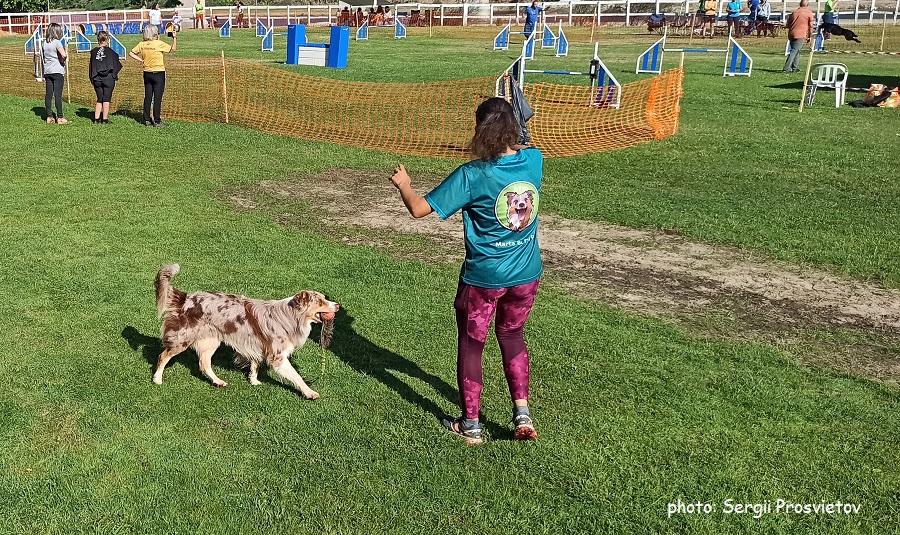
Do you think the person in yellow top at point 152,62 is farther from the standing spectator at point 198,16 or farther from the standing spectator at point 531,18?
the standing spectator at point 198,16

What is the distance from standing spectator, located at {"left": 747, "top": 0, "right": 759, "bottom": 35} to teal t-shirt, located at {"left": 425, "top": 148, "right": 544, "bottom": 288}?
46.0 m

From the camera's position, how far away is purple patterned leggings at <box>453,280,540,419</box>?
509 centimetres

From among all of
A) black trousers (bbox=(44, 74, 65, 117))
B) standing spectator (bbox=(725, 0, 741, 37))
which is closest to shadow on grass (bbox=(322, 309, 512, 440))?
black trousers (bbox=(44, 74, 65, 117))

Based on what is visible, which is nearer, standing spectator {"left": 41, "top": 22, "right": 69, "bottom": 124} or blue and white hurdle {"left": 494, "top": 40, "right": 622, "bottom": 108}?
standing spectator {"left": 41, "top": 22, "right": 69, "bottom": 124}

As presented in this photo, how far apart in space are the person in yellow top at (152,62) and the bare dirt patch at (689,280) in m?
6.63

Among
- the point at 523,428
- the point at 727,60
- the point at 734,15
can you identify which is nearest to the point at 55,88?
the point at 523,428

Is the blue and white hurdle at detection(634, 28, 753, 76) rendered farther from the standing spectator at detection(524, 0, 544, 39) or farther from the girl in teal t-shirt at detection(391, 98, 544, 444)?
the girl in teal t-shirt at detection(391, 98, 544, 444)

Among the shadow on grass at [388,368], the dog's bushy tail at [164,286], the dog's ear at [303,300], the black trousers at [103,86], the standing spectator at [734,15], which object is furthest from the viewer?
the standing spectator at [734,15]

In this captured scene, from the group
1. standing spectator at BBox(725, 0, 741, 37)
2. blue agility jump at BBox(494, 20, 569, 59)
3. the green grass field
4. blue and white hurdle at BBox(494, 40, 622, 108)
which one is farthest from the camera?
standing spectator at BBox(725, 0, 741, 37)

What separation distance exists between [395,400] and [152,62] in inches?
531

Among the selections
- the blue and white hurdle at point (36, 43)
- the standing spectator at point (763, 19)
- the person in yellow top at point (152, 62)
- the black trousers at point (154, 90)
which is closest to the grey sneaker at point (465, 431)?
the person in yellow top at point (152, 62)

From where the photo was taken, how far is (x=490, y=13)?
192 ft

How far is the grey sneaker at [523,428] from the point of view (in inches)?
209

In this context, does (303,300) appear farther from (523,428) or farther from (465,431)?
(523,428)
